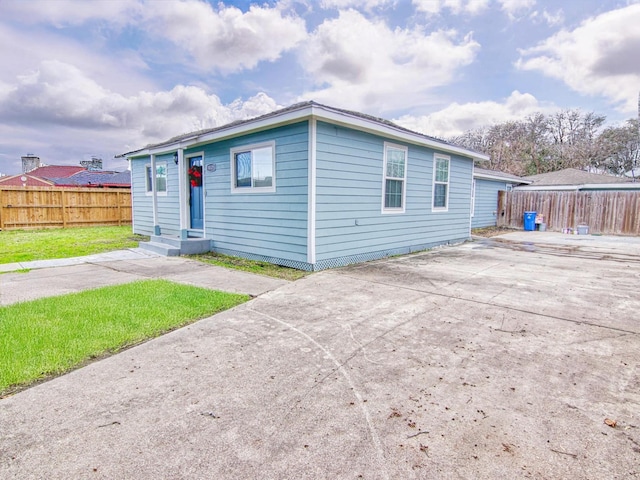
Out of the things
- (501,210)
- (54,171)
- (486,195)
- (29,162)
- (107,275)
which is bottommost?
(107,275)

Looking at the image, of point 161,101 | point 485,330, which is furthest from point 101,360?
point 161,101

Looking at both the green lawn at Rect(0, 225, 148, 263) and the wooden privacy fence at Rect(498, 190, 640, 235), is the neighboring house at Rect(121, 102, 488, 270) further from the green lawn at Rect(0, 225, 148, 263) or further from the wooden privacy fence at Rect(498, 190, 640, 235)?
the wooden privacy fence at Rect(498, 190, 640, 235)

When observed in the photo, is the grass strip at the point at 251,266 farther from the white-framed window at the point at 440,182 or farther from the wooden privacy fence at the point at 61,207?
the wooden privacy fence at the point at 61,207

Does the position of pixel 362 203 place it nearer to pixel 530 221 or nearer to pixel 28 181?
pixel 530 221

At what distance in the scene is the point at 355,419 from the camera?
6.82 ft

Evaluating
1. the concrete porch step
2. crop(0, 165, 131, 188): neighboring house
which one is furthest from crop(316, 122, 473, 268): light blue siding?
crop(0, 165, 131, 188): neighboring house

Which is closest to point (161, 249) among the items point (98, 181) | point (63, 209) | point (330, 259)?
point (330, 259)

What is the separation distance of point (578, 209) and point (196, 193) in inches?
620

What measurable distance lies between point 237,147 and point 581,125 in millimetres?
37466

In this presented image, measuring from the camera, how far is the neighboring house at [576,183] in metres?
17.4

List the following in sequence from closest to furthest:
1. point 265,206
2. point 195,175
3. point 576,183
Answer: point 265,206 < point 195,175 < point 576,183

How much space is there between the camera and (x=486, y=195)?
1638 cm

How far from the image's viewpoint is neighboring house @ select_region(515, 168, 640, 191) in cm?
1738

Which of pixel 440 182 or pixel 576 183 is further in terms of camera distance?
pixel 576 183
